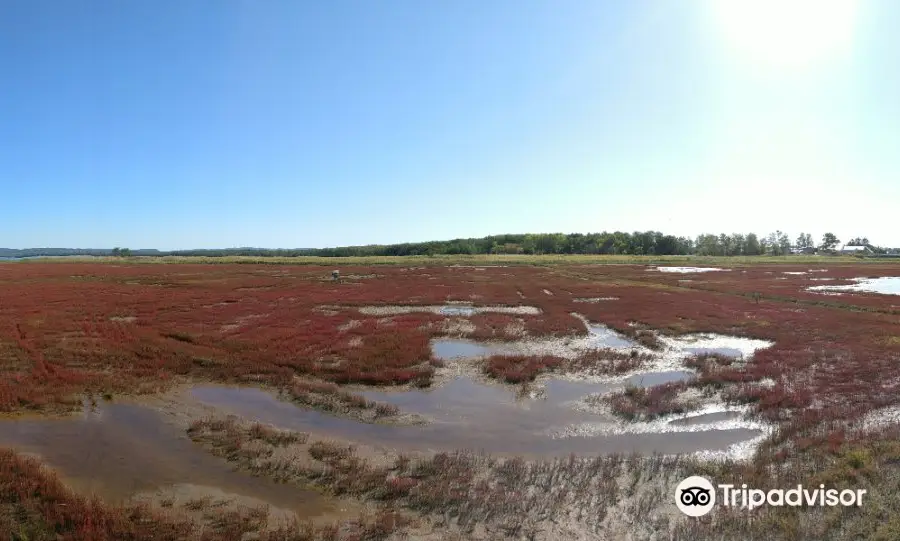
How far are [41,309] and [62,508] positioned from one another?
3530cm

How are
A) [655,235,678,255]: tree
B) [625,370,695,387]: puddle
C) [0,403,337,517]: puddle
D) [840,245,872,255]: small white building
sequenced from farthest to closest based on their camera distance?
[655,235,678,255]: tree, [840,245,872,255]: small white building, [625,370,695,387]: puddle, [0,403,337,517]: puddle

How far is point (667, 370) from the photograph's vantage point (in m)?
18.2

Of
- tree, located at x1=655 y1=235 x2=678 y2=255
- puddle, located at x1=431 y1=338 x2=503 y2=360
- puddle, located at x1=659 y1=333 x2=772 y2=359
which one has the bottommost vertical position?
puddle, located at x1=659 y1=333 x2=772 y2=359

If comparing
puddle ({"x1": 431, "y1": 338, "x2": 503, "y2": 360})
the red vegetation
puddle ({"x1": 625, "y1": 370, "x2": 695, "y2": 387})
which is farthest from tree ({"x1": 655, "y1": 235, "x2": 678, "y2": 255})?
puddle ({"x1": 625, "y1": 370, "x2": 695, "y2": 387})

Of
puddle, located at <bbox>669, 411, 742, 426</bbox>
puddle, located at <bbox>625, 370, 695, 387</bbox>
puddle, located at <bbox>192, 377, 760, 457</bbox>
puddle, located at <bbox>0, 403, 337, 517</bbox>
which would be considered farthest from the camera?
puddle, located at <bbox>625, 370, 695, 387</bbox>

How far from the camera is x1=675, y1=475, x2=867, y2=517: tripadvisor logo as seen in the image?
7984 millimetres

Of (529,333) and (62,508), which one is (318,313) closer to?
(529,333)

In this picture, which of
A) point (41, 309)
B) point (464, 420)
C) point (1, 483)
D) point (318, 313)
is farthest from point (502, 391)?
point (41, 309)

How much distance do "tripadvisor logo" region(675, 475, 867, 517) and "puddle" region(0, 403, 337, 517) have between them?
22.2 ft

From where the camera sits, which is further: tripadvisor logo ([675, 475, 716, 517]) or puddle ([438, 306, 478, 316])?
puddle ([438, 306, 478, 316])

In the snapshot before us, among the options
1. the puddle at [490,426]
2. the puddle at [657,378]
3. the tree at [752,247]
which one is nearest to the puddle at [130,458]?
the puddle at [490,426]

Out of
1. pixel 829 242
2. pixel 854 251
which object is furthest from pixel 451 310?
pixel 829 242

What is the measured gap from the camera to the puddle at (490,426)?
11.1 metres

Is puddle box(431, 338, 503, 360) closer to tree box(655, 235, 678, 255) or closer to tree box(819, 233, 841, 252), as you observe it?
tree box(655, 235, 678, 255)
